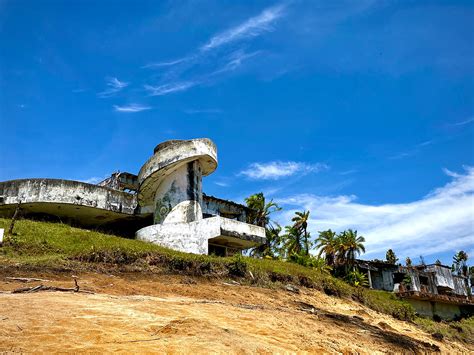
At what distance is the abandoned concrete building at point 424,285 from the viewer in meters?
37.3

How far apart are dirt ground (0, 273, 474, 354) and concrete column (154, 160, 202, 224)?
7.71 meters

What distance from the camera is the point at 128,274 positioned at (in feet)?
A: 51.3

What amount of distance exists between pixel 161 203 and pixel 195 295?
1111 cm

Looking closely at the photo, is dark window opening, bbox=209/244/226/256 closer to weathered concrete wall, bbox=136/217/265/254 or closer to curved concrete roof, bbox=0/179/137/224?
weathered concrete wall, bbox=136/217/265/254

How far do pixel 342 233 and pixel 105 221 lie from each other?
22.2m

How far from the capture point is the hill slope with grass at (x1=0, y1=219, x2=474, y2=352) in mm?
9203

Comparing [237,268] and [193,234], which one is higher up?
[193,234]

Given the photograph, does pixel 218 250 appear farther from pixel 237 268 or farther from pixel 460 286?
pixel 460 286

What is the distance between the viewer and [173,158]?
24.0 m

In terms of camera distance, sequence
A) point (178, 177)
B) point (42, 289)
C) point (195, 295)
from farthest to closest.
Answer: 1. point (178, 177)
2. point (195, 295)
3. point (42, 289)

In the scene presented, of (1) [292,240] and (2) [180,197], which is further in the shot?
(1) [292,240]

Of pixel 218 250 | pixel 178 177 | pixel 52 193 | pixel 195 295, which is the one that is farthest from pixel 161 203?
pixel 195 295

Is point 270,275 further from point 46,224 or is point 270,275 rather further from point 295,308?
point 46,224

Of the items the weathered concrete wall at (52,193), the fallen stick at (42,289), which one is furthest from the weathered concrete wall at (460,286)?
the fallen stick at (42,289)
